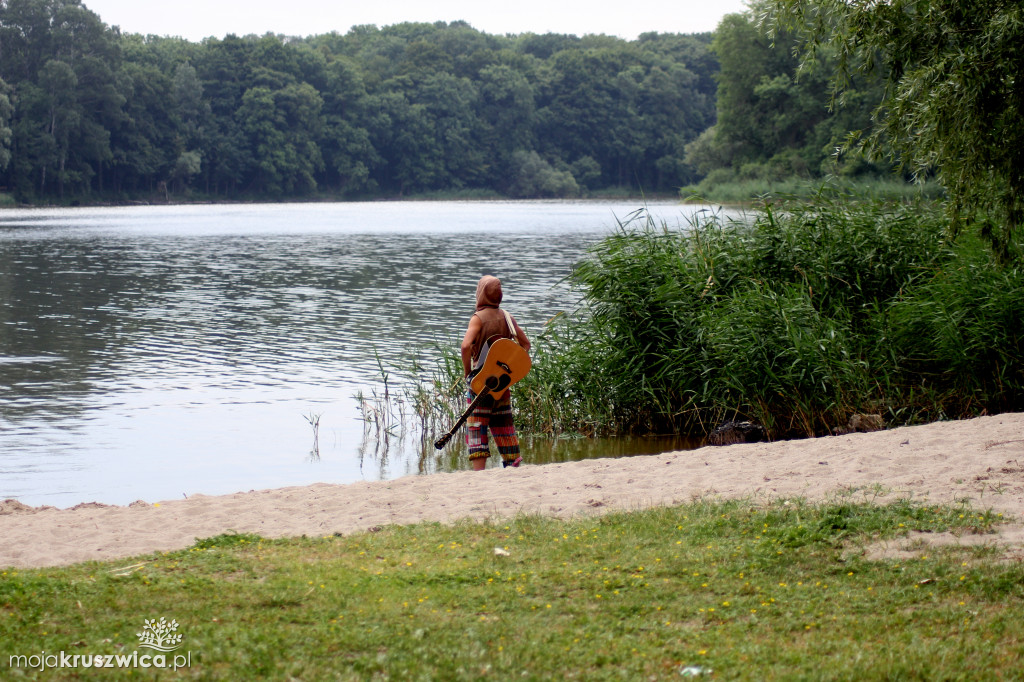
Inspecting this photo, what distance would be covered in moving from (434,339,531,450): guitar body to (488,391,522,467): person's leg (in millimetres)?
252

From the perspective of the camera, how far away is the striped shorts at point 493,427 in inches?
368

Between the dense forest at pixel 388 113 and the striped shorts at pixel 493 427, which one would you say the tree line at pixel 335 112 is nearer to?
the dense forest at pixel 388 113

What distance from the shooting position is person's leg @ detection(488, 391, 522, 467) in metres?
9.42

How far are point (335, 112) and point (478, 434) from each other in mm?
129184

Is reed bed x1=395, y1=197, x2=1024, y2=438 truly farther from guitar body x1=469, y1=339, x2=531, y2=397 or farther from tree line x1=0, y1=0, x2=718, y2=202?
tree line x1=0, y1=0, x2=718, y2=202

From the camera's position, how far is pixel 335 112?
133125mm

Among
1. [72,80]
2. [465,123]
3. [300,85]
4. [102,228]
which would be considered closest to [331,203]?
[300,85]

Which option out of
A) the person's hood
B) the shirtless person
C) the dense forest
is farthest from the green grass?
the dense forest

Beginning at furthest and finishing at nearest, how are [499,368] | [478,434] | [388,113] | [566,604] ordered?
[388,113]
[478,434]
[499,368]
[566,604]

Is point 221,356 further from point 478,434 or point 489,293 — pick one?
point 489,293

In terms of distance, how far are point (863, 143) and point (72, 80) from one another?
3957 inches

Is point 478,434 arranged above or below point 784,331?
below

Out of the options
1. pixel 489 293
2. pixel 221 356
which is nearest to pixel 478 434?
pixel 489 293

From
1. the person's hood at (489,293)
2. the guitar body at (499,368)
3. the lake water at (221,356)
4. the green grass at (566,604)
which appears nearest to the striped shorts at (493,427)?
the guitar body at (499,368)
